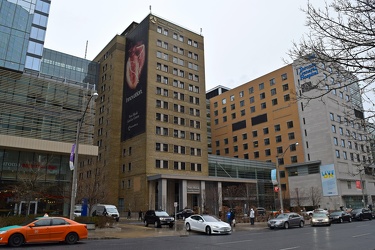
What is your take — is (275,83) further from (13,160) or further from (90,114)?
(13,160)

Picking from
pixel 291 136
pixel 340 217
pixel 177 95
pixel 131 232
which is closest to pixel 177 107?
pixel 177 95

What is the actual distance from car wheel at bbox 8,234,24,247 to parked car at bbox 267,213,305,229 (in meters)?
21.4

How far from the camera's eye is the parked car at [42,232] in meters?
14.5

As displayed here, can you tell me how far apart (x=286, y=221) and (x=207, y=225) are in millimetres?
10073

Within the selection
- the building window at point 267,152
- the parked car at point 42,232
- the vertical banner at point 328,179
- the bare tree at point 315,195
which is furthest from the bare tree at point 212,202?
the parked car at point 42,232

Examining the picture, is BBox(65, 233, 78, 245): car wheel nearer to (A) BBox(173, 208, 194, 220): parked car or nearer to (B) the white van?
(B) the white van

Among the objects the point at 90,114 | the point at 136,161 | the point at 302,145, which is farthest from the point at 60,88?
the point at 302,145

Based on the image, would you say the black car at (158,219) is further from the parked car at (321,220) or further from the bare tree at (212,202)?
the bare tree at (212,202)

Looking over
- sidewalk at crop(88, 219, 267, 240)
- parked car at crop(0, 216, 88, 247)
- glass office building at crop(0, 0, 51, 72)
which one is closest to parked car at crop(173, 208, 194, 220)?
sidewalk at crop(88, 219, 267, 240)

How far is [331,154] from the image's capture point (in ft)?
209

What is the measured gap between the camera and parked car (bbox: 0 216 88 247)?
14.5m

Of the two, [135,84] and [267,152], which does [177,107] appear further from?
[267,152]

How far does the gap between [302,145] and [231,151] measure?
878 inches

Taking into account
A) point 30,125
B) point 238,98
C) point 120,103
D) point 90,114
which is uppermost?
point 238,98
